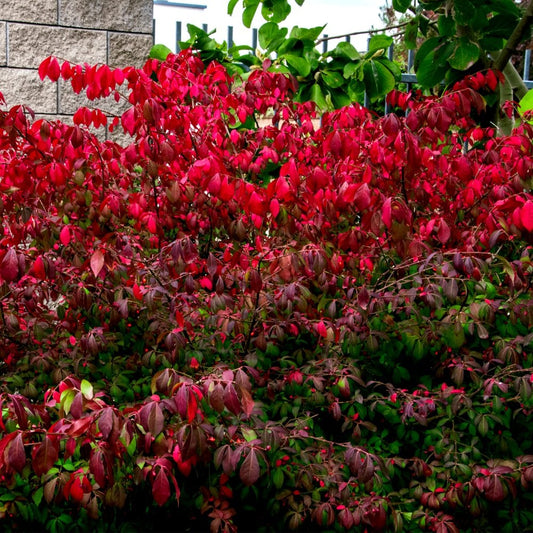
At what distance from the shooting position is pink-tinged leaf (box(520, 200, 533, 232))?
2.28 m

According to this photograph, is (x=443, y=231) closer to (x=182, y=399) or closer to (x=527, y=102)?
(x=182, y=399)

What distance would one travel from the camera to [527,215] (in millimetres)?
2289

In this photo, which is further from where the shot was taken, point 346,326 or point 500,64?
point 500,64

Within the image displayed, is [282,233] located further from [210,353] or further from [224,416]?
[224,416]

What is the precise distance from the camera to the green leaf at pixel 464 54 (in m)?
3.96

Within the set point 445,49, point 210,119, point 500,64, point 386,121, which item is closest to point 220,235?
point 210,119

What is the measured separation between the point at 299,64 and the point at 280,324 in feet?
10.4

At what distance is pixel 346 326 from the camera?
282cm

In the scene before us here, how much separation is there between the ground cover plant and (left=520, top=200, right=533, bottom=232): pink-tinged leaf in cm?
4

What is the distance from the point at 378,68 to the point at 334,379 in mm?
3218

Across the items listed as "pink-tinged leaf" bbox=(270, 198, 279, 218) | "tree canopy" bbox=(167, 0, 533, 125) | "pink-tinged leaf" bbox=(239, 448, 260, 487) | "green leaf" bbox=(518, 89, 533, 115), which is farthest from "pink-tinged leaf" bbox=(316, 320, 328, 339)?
"green leaf" bbox=(518, 89, 533, 115)

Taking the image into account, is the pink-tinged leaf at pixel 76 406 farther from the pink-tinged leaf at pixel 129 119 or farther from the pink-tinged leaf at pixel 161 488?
the pink-tinged leaf at pixel 129 119

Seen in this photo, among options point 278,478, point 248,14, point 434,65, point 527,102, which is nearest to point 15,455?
point 278,478

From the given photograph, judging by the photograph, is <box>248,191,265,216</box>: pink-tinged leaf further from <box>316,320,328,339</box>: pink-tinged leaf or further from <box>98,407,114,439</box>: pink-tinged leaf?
<box>98,407,114,439</box>: pink-tinged leaf
